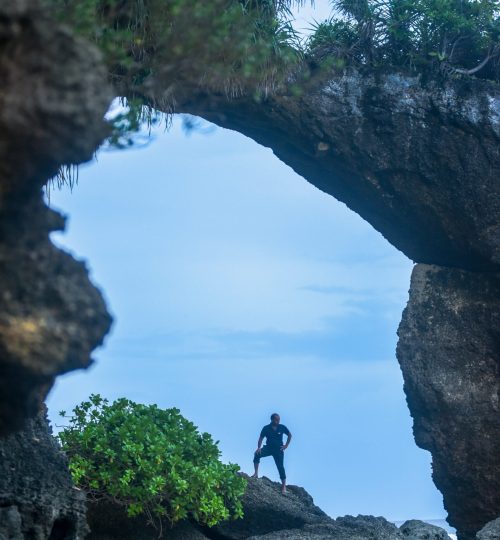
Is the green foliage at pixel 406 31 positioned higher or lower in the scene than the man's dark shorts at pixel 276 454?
higher

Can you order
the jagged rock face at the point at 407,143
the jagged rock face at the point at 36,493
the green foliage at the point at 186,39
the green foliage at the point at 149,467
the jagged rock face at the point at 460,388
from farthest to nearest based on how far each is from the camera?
the jagged rock face at the point at 460,388
the jagged rock face at the point at 407,143
the green foliage at the point at 149,467
the jagged rock face at the point at 36,493
the green foliage at the point at 186,39

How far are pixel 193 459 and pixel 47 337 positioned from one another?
33.0 feet

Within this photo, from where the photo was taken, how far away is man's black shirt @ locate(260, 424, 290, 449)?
18.3m

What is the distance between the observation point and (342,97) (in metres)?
16.2

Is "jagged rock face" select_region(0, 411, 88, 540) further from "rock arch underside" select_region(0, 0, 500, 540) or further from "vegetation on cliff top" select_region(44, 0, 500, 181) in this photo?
"rock arch underside" select_region(0, 0, 500, 540)

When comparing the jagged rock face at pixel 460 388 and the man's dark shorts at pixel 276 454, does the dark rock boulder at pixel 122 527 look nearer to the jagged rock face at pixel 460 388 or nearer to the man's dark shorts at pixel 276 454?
the man's dark shorts at pixel 276 454

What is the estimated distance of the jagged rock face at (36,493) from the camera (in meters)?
10.7

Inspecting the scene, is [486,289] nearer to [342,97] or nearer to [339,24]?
[342,97]

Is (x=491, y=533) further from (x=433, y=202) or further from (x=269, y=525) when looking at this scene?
(x=433, y=202)

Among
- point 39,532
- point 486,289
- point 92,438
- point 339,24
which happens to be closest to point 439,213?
point 486,289

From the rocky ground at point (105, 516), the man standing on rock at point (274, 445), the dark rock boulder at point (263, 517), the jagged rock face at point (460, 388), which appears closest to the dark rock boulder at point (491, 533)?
the rocky ground at point (105, 516)

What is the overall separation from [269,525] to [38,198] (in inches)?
480

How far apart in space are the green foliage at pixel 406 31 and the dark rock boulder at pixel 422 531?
Answer: 28.7 ft

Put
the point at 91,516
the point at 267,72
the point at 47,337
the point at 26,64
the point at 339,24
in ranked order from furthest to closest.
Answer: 1. the point at 339,24
2. the point at 91,516
3. the point at 267,72
4. the point at 47,337
5. the point at 26,64
